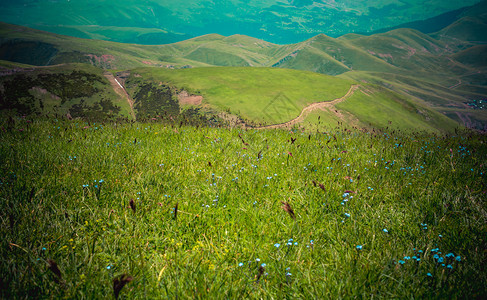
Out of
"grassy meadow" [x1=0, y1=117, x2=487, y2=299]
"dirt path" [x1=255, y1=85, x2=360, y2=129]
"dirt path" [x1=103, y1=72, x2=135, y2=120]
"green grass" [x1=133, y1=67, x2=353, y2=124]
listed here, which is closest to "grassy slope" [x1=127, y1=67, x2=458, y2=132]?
"green grass" [x1=133, y1=67, x2=353, y2=124]

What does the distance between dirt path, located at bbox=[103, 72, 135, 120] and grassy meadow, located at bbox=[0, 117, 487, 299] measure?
63.6 metres

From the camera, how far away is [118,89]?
242 feet

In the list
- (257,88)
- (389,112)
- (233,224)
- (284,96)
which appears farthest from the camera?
(389,112)

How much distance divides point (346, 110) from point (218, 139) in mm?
74079

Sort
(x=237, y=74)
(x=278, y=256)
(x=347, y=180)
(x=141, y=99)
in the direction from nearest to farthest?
(x=278, y=256), (x=347, y=180), (x=141, y=99), (x=237, y=74)

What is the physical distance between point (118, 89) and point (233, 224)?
83977 millimetres

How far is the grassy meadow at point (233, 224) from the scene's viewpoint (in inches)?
92.7

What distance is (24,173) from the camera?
4.34 meters

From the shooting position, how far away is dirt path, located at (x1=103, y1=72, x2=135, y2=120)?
67650mm

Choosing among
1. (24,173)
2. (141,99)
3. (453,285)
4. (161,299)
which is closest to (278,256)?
(161,299)

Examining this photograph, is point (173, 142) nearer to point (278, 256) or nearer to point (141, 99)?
point (278, 256)

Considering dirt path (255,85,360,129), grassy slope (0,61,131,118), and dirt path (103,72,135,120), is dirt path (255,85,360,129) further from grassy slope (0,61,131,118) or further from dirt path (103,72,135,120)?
dirt path (103,72,135,120)

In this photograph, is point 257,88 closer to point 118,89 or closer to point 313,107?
point 313,107

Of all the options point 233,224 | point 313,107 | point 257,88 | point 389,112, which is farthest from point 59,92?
point 389,112
